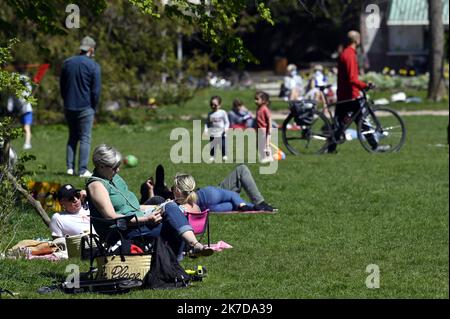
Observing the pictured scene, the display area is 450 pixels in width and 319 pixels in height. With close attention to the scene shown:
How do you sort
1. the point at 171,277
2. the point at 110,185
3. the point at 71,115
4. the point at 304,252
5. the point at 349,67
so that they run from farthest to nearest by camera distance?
the point at 349,67 → the point at 71,115 → the point at 304,252 → the point at 110,185 → the point at 171,277

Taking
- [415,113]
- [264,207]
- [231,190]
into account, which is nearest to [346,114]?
[231,190]

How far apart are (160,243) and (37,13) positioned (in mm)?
4312

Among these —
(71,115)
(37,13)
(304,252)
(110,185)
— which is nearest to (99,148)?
(110,185)

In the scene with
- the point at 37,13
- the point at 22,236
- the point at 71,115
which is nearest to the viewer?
the point at 22,236

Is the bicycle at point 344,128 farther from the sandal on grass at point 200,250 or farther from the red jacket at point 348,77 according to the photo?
the sandal on grass at point 200,250

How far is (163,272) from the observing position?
8734 millimetres

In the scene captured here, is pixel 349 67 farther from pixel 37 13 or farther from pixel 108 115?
pixel 108 115

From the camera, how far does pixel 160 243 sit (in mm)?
8805

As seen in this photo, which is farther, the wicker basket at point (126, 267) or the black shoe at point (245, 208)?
the black shoe at point (245, 208)

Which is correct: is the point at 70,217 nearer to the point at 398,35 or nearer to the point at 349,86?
the point at 349,86

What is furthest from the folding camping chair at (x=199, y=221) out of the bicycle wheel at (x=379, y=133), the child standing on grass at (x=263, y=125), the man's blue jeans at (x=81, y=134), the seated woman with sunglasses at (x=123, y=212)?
the bicycle wheel at (x=379, y=133)

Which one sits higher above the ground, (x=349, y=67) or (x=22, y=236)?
(x=349, y=67)

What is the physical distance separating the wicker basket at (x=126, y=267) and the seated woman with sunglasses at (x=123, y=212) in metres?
0.36

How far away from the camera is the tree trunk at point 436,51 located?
103ft
